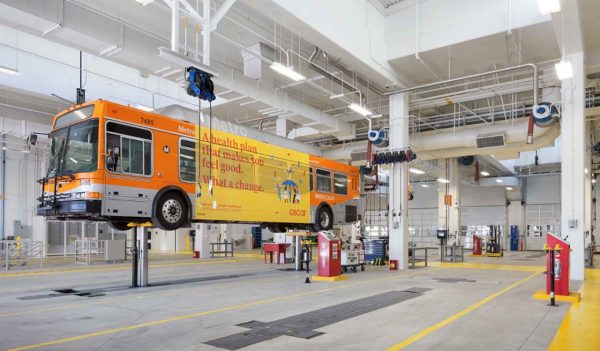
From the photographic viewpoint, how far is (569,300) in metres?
8.32

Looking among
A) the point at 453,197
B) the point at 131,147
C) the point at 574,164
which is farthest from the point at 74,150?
the point at 453,197

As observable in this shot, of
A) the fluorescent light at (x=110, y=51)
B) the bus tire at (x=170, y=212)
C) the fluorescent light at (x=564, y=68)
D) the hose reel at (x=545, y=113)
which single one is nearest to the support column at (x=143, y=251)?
the bus tire at (x=170, y=212)

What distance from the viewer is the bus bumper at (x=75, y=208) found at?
8533mm

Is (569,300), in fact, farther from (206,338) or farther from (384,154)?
(384,154)

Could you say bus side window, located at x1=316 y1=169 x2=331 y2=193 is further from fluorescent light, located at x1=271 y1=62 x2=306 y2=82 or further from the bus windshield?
the bus windshield

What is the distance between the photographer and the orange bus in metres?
8.88

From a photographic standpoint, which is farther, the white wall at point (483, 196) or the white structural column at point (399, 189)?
the white wall at point (483, 196)

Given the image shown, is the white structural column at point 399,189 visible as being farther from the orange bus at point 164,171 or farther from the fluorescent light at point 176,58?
the fluorescent light at point 176,58

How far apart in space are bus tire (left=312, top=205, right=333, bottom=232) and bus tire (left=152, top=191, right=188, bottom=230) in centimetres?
556

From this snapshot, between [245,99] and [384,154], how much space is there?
5192 mm

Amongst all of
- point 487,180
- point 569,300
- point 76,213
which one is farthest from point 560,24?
point 487,180

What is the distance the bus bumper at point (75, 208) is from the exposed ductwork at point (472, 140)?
1334cm

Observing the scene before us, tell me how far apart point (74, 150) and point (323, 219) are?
8535 mm

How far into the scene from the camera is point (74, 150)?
9.18 m
